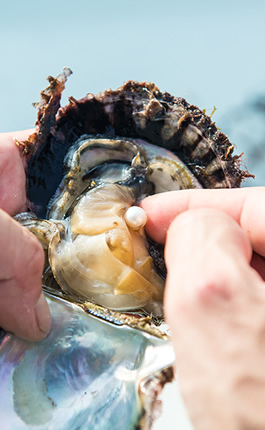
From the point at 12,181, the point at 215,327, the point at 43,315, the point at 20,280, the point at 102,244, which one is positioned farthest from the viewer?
the point at 12,181

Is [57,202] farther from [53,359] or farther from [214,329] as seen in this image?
[214,329]

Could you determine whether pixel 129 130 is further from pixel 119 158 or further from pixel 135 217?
pixel 135 217

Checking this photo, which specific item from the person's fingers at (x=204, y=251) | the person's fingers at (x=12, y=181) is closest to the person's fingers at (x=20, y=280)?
the person's fingers at (x=204, y=251)

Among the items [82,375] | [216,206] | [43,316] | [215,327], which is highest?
[215,327]

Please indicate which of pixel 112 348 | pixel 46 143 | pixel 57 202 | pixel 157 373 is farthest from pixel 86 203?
pixel 157 373

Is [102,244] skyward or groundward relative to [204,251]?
groundward

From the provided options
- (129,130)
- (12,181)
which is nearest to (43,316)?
(12,181)

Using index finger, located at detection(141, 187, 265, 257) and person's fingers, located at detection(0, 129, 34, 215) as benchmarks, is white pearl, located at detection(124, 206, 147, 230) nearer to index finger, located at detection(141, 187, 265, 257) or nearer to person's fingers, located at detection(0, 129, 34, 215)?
index finger, located at detection(141, 187, 265, 257)
